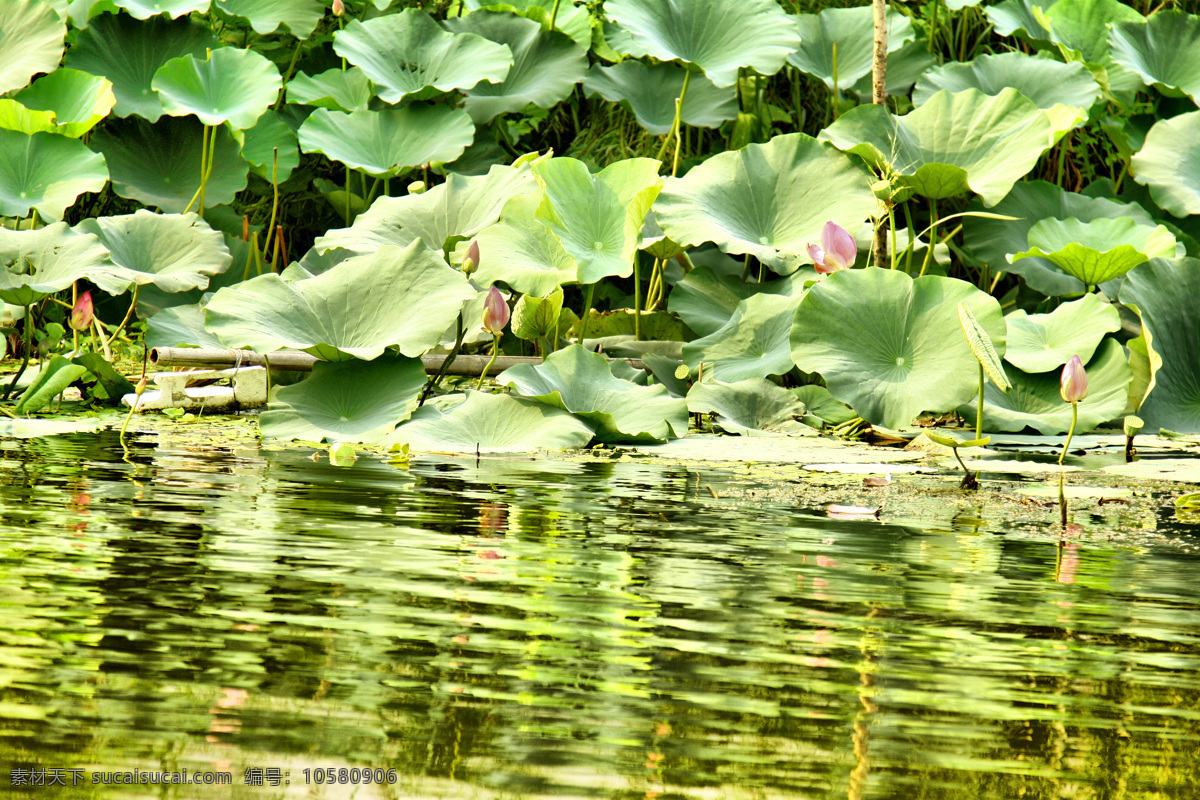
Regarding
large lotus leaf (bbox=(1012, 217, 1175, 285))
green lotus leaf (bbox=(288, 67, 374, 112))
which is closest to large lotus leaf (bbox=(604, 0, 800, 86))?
green lotus leaf (bbox=(288, 67, 374, 112))

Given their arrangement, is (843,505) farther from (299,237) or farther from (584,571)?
(299,237)

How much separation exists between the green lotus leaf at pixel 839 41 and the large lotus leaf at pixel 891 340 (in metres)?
1.74

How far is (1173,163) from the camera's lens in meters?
4.04

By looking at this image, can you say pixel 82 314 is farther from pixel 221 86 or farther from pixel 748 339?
pixel 748 339

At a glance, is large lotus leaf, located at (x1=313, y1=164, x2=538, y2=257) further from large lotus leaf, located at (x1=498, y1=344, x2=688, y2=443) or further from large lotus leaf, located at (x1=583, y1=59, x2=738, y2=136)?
large lotus leaf, located at (x1=583, y1=59, x2=738, y2=136)

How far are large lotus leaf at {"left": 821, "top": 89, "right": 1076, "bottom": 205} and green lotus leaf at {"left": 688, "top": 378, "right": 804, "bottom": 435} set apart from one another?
736 mm

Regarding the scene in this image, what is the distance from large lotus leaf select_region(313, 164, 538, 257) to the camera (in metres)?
3.53

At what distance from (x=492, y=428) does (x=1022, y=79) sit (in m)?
2.64

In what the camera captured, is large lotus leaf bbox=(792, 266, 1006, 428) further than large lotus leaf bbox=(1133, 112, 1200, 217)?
No

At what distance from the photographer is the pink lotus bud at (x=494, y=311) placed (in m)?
3.05

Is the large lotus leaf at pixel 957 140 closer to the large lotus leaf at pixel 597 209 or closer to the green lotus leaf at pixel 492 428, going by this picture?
the large lotus leaf at pixel 597 209

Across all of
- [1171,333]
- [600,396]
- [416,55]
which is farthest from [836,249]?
[416,55]

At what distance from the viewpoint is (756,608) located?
1280mm

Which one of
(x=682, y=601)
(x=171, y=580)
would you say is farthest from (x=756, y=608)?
(x=171, y=580)
